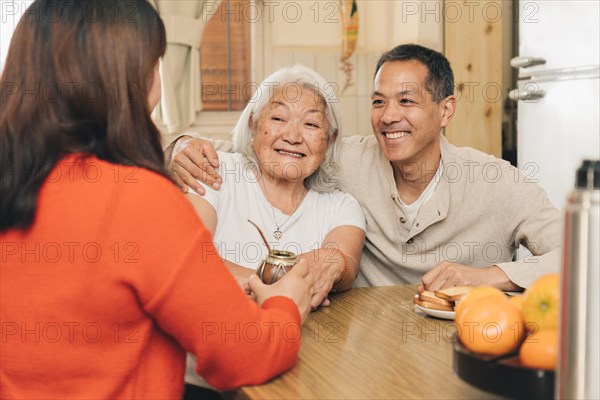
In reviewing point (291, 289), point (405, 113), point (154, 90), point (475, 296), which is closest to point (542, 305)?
point (475, 296)

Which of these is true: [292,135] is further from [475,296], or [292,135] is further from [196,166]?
[475,296]

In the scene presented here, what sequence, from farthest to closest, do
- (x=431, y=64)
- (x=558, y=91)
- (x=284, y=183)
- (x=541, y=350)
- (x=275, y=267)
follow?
(x=558, y=91)
(x=431, y=64)
(x=284, y=183)
(x=275, y=267)
(x=541, y=350)

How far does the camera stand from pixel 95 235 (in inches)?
36.7

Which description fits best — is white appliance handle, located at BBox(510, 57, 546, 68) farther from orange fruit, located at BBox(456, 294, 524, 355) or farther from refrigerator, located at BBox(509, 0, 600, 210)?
orange fruit, located at BBox(456, 294, 524, 355)

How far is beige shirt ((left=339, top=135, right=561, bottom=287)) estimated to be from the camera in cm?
197

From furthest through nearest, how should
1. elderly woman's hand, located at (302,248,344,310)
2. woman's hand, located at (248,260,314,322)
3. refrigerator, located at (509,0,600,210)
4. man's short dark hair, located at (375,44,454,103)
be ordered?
refrigerator, located at (509,0,600,210), man's short dark hair, located at (375,44,454,103), elderly woman's hand, located at (302,248,344,310), woman's hand, located at (248,260,314,322)

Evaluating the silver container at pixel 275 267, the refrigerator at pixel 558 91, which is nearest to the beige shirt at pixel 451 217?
the refrigerator at pixel 558 91

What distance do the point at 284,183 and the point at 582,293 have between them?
1.33 m

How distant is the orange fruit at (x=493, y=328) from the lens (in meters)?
0.95

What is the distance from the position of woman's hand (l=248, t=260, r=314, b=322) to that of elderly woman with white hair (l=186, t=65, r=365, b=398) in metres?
0.59

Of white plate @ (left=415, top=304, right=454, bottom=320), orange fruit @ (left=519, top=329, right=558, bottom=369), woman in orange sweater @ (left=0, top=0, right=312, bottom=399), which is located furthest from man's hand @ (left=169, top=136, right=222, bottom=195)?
orange fruit @ (left=519, top=329, right=558, bottom=369)

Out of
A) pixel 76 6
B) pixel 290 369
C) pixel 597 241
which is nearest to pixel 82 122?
pixel 76 6

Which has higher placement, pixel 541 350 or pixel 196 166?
pixel 196 166

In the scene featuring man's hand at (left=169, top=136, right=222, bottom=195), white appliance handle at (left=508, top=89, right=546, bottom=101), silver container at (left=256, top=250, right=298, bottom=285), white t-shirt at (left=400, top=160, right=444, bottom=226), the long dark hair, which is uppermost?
white appliance handle at (left=508, top=89, right=546, bottom=101)
